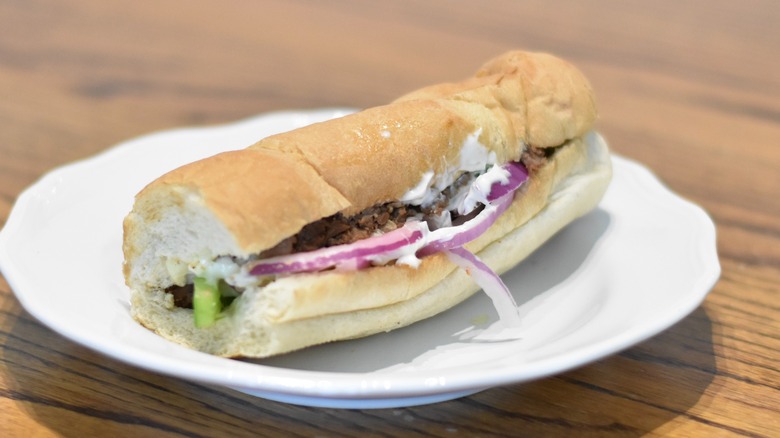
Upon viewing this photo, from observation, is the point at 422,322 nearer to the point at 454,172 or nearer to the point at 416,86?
the point at 454,172

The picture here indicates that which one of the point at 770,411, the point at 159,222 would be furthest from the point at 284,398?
the point at 770,411

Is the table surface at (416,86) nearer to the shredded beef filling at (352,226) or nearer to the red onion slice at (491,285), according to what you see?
the red onion slice at (491,285)

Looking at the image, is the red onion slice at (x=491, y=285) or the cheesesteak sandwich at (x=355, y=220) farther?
the red onion slice at (x=491, y=285)

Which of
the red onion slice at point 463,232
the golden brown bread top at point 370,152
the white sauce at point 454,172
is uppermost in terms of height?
the golden brown bread top at point 370,152

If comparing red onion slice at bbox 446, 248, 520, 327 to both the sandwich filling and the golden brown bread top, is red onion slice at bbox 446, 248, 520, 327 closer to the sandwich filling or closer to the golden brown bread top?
the sandwich filling

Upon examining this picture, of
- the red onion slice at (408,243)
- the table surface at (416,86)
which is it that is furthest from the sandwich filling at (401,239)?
the table surface at (416,86)

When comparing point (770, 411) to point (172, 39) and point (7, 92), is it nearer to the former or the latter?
point (7, 92)
